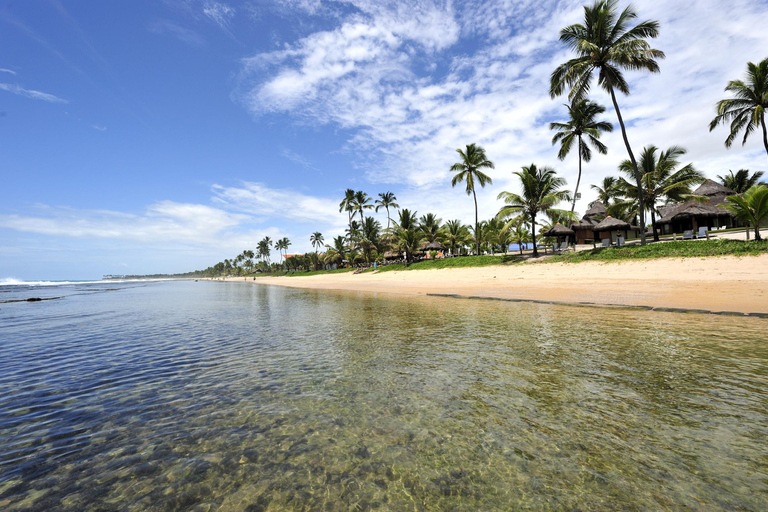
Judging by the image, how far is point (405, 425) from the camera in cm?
475

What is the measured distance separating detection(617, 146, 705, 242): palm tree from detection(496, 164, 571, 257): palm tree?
6840mm

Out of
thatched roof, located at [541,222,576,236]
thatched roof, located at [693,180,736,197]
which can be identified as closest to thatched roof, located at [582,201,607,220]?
thatched roof, located at [693,180,736,197]

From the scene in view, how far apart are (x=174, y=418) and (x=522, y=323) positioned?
10.9 m

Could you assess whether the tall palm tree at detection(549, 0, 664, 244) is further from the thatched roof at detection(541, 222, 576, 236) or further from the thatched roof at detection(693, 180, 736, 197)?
the thatched roof at detection(693, 180, 736, 197)

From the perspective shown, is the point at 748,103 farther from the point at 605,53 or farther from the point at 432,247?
the point at 432,247

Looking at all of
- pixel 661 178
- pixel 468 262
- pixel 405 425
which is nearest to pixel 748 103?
pixel 661 178

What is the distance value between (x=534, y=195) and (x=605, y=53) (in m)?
14.1

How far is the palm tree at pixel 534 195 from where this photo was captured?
35.0 meters

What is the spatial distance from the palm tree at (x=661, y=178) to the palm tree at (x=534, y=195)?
684 centimetres

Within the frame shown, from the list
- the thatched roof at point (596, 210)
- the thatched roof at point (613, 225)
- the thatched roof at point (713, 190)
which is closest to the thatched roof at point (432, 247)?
the thatched roof at point (596, 210)

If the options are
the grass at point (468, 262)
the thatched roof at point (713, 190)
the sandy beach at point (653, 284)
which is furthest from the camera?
the thatched roof at point (713, 190)

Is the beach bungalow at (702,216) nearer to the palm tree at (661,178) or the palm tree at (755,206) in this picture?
the palm tree at (661,178)

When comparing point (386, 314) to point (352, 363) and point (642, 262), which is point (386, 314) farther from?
point (642, 262)

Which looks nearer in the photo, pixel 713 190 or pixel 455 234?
pixel 713 190
